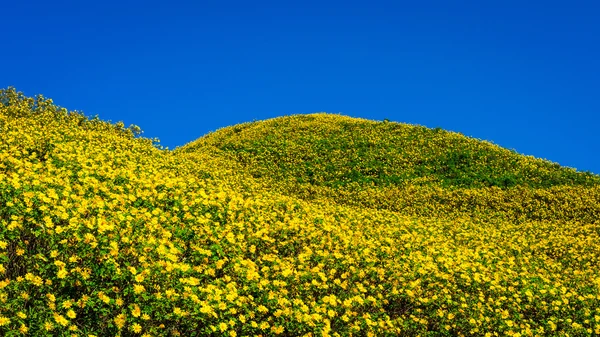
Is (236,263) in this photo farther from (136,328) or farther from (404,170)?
(404,170)

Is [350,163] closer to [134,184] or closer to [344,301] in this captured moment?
[134,184]

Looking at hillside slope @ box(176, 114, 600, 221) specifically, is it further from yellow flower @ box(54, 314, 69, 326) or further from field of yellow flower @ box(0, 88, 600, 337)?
yellow flower @ box(54, 314, 69, 326)

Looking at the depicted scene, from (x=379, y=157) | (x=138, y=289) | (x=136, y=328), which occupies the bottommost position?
(x=136, y=328)

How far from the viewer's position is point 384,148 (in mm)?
37938

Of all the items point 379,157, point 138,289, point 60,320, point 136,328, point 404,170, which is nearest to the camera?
point 60,320

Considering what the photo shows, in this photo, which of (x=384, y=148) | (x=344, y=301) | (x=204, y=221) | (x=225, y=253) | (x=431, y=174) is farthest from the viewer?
(x=384, y=148)

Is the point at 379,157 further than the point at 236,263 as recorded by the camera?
Yes

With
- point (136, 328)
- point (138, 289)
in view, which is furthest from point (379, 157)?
point (136, 328)

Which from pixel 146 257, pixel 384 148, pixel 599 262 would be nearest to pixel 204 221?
pixel 146 257

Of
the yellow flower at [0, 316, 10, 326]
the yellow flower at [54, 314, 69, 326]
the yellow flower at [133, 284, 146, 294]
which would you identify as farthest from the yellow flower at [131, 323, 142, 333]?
the yellow flower at [0, 316, 10, 326]

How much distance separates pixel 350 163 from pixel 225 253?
2523 cm

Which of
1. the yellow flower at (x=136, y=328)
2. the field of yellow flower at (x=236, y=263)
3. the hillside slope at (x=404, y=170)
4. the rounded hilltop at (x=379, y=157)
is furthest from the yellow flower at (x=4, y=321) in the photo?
the rounded hilltop at (x=379, y=157)

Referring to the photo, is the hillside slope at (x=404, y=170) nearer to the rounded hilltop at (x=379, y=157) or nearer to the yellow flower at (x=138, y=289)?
the rounded hilltop at (x=379, y=157)

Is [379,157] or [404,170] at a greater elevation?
[379,157]
